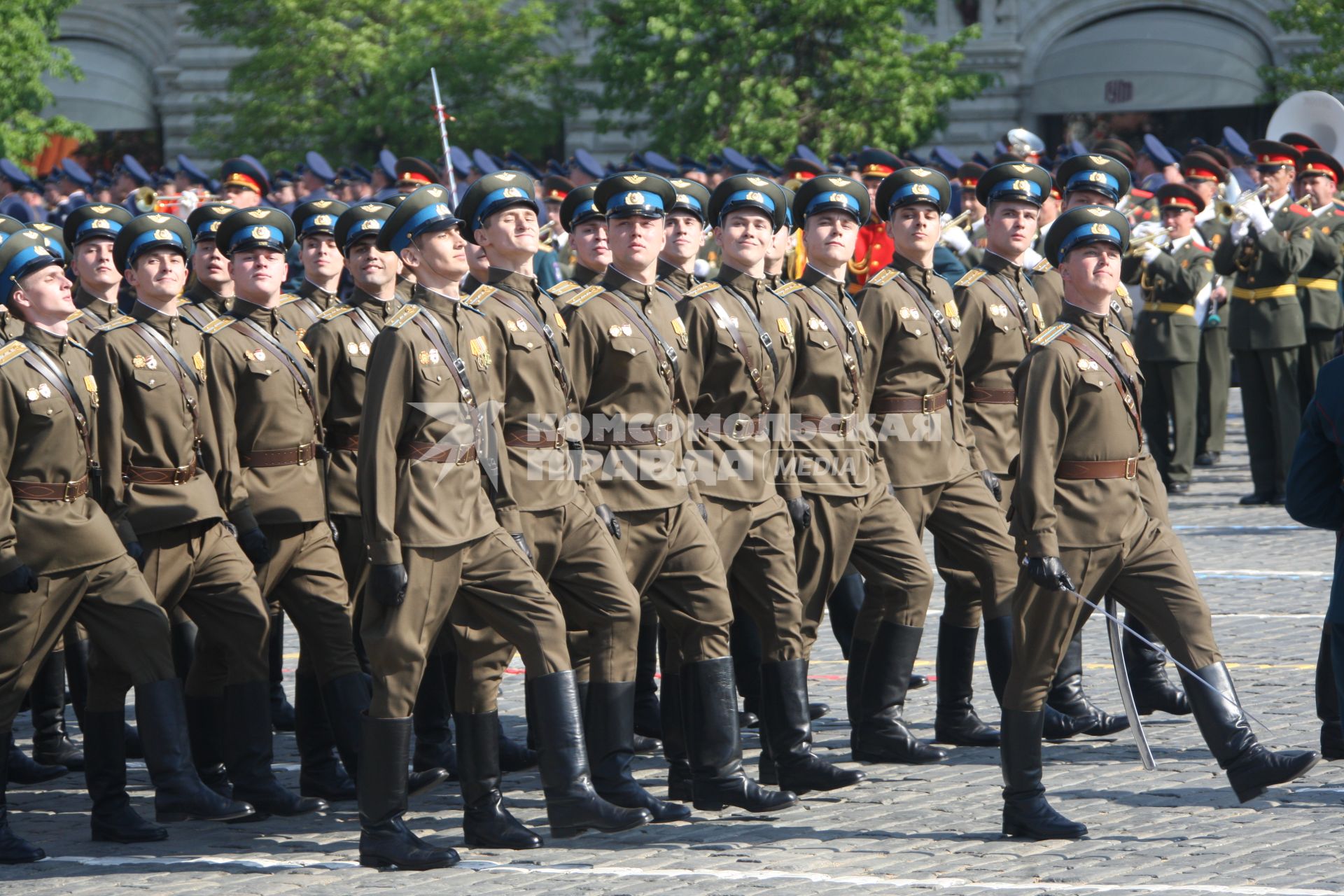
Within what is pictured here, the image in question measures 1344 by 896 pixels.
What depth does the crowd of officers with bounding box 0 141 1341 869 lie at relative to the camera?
6.91m

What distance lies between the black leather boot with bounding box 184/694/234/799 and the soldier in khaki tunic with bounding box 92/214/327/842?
0.27ft

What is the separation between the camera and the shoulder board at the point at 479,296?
7.20m

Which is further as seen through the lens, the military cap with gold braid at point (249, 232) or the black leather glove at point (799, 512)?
the military cap with gold braid at point (249, 232)

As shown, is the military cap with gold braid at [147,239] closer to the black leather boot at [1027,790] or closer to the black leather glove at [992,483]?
the black leather glove at [992,483]

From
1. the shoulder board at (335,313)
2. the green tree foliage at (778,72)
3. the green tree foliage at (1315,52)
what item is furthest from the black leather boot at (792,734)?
the green tree foliage at (1315,52)

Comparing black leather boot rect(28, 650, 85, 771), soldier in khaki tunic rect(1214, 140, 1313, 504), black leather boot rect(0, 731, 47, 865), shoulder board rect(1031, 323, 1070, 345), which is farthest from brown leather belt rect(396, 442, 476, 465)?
soldier in khaki tunic rect(1214, 140, 1313, 504)

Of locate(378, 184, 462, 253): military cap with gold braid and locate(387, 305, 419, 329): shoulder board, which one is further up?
locate(378, 184, 462, 253): military cap with gold braid

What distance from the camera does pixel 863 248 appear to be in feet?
51.5

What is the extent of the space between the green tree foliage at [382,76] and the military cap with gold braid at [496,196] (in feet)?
75.9

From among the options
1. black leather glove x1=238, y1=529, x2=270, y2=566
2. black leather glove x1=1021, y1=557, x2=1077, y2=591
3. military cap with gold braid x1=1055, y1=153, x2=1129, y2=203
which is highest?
military cap with gold braid x1=1055, y1=153, x2=1129, y2=203

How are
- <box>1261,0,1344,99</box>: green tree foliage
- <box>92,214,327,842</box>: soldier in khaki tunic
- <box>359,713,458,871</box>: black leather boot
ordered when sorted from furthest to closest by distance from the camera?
<box>1261,0,1344,99</box>: green tree foliage → <box>92,214,327,842</box>: soldier in khaki tunic → <box>359,713,458,871</box>: black leather boot

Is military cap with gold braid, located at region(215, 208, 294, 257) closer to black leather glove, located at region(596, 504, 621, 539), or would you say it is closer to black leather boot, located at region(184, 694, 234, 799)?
black leather boot, located at region(184, 694, 234, 799)

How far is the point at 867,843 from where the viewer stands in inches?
273

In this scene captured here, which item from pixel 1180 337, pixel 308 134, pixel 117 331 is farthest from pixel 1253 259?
pixel 308 134
